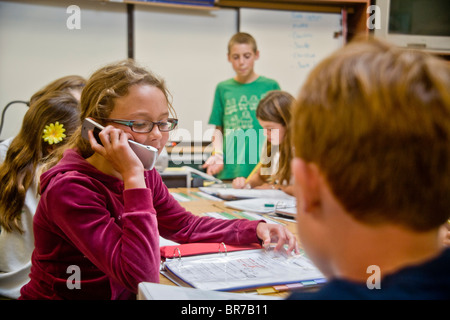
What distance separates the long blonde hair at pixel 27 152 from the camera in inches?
51.8

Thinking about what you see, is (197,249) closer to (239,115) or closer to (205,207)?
(205,207)

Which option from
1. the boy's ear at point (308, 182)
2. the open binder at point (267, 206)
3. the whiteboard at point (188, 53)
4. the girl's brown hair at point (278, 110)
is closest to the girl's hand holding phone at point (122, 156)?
the boy's ear at point (308, 182)

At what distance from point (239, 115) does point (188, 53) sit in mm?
776

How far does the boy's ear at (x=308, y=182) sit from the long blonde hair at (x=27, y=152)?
1141mm

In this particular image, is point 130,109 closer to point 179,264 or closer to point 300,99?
point 179,264

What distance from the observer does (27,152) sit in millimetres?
1364

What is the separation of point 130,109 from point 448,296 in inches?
28.7

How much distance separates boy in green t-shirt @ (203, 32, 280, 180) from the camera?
9.34ft

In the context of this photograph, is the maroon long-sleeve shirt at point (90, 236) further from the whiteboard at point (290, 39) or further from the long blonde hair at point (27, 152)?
the whiteboard at point (290, 39)

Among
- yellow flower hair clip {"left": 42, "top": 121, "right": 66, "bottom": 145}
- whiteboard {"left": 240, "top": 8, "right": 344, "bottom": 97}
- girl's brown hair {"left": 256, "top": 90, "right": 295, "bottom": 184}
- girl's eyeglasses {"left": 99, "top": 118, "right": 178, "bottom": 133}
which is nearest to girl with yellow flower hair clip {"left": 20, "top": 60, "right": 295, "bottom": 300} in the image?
girl's eyeglasses {"left": 99, "top": 118, "right": 178, "bottom": 133}

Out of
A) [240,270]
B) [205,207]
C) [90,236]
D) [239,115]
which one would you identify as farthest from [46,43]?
[240,270]

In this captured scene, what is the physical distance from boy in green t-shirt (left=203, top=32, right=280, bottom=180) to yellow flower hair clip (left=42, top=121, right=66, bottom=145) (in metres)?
1.55

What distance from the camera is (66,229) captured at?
0.82m

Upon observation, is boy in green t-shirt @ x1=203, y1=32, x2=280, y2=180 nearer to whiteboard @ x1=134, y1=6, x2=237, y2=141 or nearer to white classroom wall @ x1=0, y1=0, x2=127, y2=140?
whiteboard @ x1=134, y1=6, x2=237, y2=141
